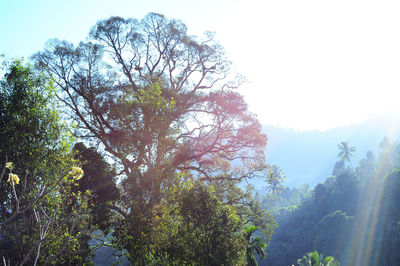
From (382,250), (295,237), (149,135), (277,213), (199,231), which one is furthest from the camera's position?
(277,213)

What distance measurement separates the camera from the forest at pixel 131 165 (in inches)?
383

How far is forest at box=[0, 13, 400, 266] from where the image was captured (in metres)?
9.72

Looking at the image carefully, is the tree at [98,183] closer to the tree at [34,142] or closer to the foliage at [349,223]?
the tree at [34,142]

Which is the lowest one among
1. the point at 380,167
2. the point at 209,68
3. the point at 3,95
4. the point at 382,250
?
the point at 382,250

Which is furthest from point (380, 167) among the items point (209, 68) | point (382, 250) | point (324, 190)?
point (209, 68)

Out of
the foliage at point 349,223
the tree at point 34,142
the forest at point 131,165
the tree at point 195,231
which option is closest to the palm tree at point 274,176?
the forest at point 131,165

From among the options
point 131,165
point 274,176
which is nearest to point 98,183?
point 131,165

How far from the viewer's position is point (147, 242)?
33.0 ft

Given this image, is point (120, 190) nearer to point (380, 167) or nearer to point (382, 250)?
point (382, 250)

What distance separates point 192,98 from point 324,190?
77.1 m

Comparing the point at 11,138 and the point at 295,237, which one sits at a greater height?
the point at 11,138

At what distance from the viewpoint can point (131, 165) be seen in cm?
1358

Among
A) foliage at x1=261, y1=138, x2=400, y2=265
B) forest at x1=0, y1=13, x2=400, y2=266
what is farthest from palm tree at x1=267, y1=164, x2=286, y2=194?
foliage at x1=261, y1=138, x2=400, y2=265

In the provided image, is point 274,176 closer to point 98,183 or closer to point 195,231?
point 195,231
